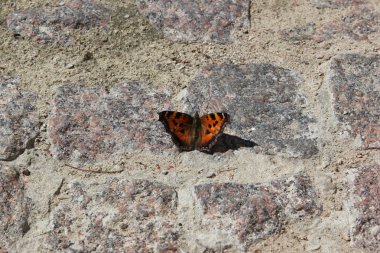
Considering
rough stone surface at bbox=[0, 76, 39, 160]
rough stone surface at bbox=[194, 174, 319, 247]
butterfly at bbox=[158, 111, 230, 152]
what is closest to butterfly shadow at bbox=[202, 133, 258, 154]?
butterfly at bbox=[158, 111, 230, 152]

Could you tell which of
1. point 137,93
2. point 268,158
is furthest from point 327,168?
point 137,93

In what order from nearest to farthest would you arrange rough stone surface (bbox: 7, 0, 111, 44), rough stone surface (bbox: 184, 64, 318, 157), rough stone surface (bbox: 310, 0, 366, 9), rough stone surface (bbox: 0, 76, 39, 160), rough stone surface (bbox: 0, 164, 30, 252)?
rough stone surface (bbox: 0, 164, 30, 252)
rough stone surface (bbox: 0, 76, 39, 160)
rough stone surface (bbox: 184, 64, 318, 157)
rough stone surface (bbox: 7, 0, 111, 44)
rough stone surface (bbox: 310, 0, 366, 9)

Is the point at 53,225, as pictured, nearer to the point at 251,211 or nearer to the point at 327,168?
the point at 251,211

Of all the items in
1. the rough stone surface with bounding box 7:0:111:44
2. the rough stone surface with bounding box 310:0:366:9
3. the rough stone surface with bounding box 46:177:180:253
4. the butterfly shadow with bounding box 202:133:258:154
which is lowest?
the rough stone surface with bounding box 46:177:180:253

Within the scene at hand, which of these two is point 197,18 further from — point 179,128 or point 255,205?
point 255,205

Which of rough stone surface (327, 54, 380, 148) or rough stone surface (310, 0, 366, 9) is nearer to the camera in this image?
rough stone surface (327, 54, 380, 148)

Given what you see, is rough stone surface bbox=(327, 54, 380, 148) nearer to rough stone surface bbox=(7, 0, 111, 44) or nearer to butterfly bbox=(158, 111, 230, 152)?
butterfly bbox=(158, 111, 230, 152)

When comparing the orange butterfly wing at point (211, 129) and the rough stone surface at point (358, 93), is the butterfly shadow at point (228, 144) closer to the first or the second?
the orange butterfly wing at point (211, 129)
